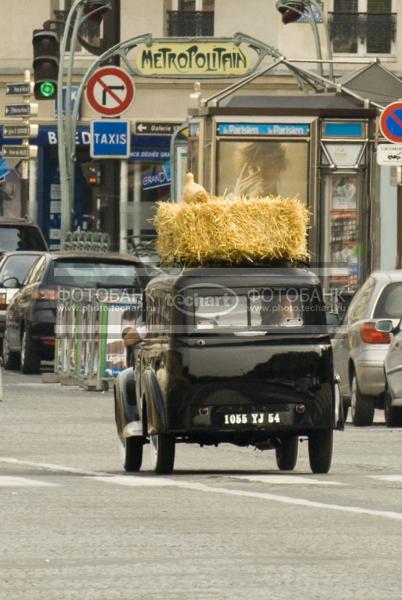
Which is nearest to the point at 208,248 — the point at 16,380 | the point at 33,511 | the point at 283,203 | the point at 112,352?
the point at 283,203

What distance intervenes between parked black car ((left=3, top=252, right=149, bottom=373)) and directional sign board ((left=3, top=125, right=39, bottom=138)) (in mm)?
10120

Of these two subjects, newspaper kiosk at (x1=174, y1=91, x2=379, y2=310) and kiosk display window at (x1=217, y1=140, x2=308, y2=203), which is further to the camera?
kiosk display window at (x1=217, y1=140, x2=308, y2=203)

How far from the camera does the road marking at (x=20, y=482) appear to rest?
1448 centimetres

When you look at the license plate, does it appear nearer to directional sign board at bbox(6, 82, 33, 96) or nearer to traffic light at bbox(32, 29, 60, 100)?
traffic light at bbox(32, 29, 60, 100)

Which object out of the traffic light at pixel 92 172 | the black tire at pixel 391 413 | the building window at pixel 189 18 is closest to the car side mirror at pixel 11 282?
the black tire at pixel 391 413

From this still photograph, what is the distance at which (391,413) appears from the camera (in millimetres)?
22516

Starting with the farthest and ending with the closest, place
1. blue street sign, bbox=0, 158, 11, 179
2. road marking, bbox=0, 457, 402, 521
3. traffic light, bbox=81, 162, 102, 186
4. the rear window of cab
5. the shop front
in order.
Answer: the shop front, traffic light, bbox=81, 162, 102, 186, blue street sign, bbox=0, 158, 11, 179, the rear window of cab, road marking, bbox=0, 457, 402, 521

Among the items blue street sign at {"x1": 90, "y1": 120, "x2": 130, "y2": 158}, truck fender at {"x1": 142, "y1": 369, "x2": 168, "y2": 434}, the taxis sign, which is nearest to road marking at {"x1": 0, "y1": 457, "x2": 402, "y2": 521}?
truck fender at {"x1": 142, "y1": 369, "x2": 168, "y2": 434}

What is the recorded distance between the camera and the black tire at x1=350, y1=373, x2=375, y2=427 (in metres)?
22.9

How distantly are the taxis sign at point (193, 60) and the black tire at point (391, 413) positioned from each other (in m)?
14.8

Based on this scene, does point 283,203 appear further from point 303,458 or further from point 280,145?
point 280,145

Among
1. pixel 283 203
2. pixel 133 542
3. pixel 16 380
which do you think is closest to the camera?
pixel 133 542

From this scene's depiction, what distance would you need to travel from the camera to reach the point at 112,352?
27.0 metres

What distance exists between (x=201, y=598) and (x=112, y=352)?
1826cm
